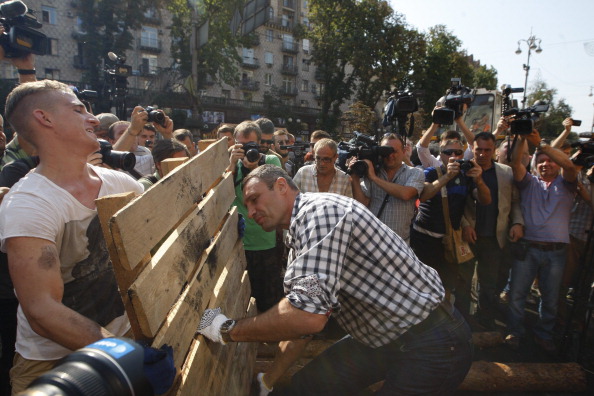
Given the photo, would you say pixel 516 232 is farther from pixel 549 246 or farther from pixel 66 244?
pixel 66 244

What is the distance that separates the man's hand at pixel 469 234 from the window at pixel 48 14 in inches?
1272

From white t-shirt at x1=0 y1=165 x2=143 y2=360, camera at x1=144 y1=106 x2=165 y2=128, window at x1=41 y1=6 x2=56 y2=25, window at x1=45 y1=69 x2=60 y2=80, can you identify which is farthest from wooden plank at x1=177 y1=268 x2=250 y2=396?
window at x1=41 y1=6 x2=56 y2=25

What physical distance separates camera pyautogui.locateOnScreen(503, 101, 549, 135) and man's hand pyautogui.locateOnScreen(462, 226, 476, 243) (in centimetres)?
113

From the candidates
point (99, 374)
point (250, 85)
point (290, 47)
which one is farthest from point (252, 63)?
point (99, 374)

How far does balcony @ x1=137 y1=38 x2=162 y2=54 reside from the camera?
34125 millimetres

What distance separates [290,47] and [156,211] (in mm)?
45517

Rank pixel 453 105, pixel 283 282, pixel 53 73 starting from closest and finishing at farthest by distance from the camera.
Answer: pixel 283 282 < pixel 453 105 < pixel 53 73

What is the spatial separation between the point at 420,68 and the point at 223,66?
16111mm

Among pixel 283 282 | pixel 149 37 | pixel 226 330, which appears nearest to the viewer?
pixel 226 330

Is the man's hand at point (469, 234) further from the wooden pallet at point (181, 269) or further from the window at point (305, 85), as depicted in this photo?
the window at point (305, 85)

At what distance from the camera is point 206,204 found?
2.10 meters

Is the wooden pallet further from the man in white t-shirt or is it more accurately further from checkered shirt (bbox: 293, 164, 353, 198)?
checkered shirt (bbox: 293, 164, 353, 198)

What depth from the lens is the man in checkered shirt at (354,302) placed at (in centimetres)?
166

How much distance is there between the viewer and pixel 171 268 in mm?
1497
